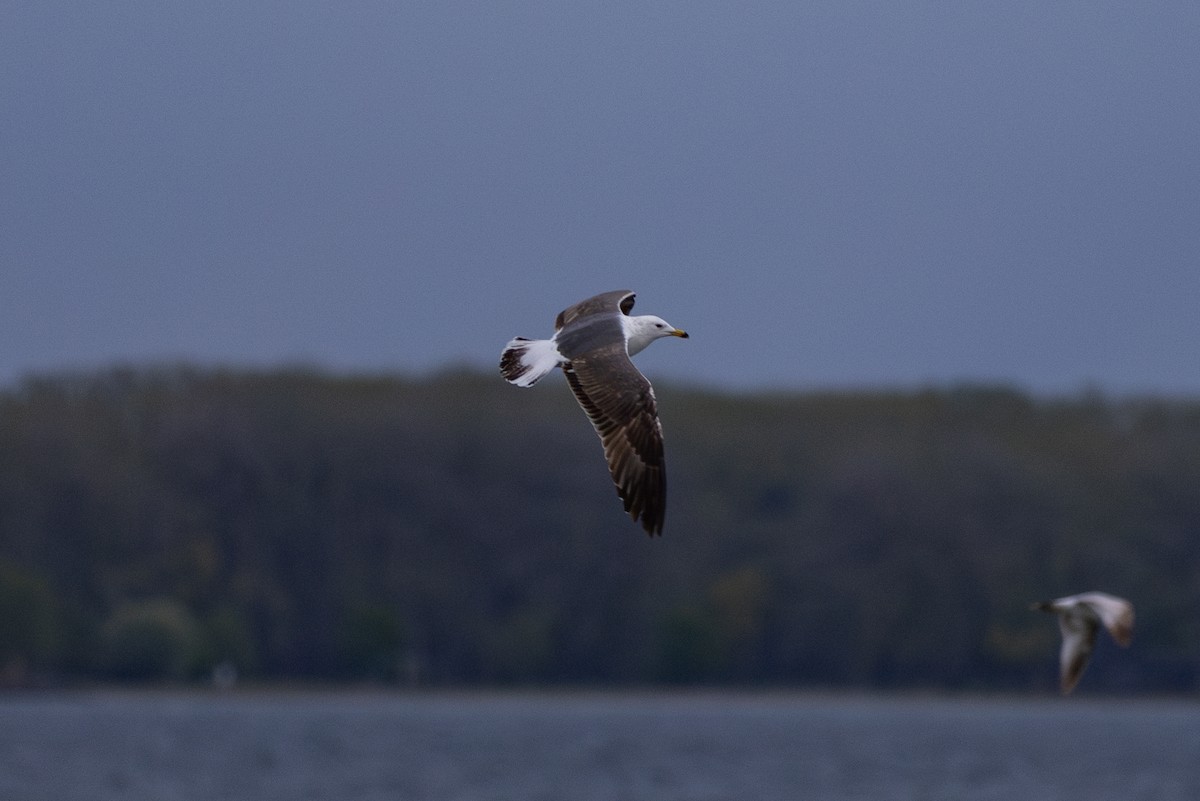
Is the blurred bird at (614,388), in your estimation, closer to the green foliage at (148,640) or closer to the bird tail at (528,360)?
the bird tail at (528,360)

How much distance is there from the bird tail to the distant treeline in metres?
84.9

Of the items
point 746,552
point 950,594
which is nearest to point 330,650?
point 746,552

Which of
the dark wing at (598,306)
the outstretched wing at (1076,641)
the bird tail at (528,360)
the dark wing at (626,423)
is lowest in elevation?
the outstretched wing at (1076,641)

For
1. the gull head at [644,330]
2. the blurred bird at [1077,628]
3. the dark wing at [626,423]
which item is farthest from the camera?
the blurred bird at [1077,628]

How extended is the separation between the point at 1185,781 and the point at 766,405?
6050 cm

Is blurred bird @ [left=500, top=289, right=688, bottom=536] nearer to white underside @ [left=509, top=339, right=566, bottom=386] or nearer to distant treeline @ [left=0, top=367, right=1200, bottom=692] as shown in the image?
white underside @ [left=509, top=339, right=566, bottom=386]

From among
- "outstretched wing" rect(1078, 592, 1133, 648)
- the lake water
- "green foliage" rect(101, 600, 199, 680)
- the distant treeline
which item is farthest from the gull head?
the distant treeline

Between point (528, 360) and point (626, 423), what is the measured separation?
1.01 meters

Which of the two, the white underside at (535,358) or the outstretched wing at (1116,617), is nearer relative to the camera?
the white underside at (535,358)

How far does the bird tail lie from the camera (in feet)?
60.1

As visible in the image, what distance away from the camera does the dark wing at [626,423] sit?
17.4 meters

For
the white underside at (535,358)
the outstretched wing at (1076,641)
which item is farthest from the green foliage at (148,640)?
the white underside at (535,358)

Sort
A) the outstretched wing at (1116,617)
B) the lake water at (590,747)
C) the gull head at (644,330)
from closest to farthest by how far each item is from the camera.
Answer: the gull head at (644,330), the outstretched wing at (1116,617), the lake water at (590,747)

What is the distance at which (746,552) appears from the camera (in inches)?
4397
